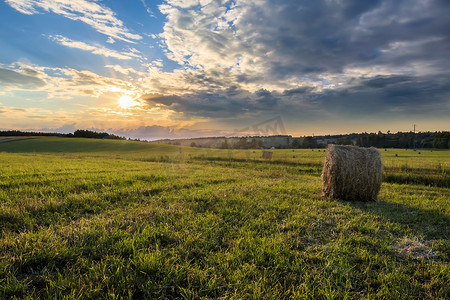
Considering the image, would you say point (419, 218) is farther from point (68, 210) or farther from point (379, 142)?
point (379, 142)

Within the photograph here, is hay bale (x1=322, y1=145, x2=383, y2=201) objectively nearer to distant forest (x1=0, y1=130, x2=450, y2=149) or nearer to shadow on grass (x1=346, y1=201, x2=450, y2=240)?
shadow on grass (x1=346, y1=201, x2=450, y2=240)

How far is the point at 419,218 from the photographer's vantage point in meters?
5.91

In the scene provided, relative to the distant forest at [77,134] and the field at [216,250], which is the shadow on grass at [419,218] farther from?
the distant forest at [77,134]

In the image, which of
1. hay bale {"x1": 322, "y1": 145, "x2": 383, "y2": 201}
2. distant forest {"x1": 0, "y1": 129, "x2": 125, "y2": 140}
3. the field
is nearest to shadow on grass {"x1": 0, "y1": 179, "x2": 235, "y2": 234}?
the field

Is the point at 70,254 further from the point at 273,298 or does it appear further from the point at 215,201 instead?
the point at 215,201

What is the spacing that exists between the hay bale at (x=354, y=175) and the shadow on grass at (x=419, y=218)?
4.04 ft

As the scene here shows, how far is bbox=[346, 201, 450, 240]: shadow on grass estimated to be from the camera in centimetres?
499

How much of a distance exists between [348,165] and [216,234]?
6.87 meters

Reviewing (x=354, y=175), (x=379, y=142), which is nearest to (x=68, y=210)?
(x=354, y=175)

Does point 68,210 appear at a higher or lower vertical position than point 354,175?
lower

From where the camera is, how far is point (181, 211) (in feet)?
18.6

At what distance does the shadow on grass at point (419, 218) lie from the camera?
4991 mm

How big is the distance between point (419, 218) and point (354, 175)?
9.31 ft

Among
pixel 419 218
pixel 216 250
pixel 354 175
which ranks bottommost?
pixel 419 218
